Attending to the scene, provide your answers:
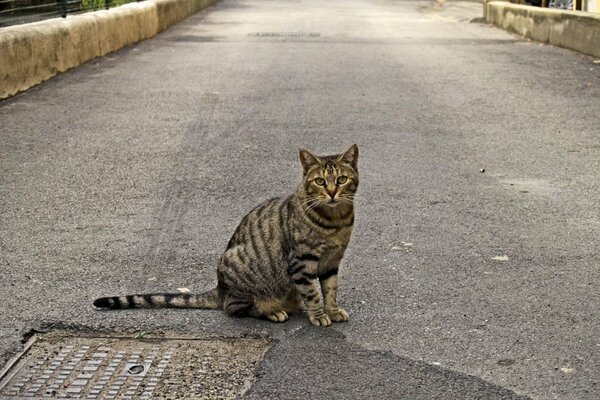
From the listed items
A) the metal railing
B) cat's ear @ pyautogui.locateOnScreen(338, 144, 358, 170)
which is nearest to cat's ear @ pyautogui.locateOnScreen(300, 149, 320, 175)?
cat's ear @ pyautogui.locateOnScreen(338, 144, 358, 170)

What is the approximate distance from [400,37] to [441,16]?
7.99m

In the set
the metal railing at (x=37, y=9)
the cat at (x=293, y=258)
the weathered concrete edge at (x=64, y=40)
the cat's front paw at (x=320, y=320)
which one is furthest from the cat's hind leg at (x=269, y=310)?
the metal railing at (x=37, y=9)

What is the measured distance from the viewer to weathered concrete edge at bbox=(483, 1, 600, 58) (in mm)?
16469

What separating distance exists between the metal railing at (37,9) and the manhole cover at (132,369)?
30.0ft

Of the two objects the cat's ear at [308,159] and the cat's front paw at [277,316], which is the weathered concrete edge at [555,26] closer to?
the cat's ear at [308,159]

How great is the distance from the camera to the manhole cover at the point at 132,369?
4441 millimetres

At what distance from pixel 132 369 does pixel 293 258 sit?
0.96m

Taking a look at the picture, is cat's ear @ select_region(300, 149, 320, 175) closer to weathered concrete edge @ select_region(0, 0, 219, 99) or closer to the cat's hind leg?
the cat's hind leg

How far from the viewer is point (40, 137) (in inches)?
403

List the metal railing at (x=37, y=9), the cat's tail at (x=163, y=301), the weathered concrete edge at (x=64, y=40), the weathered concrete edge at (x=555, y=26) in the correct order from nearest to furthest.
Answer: the cat's tail at (x=163, y=301)
the weathered concrete edge at (x=64, y=40)
the metal railing at (x=37, y=9)
the weathered concrete edge at (x=555, y=26)

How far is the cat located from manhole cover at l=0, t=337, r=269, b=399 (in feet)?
1.02

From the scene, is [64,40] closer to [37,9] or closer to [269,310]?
[37,9]

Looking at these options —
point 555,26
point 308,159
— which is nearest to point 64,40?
point 555,26

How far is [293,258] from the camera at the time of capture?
516 centimetres
